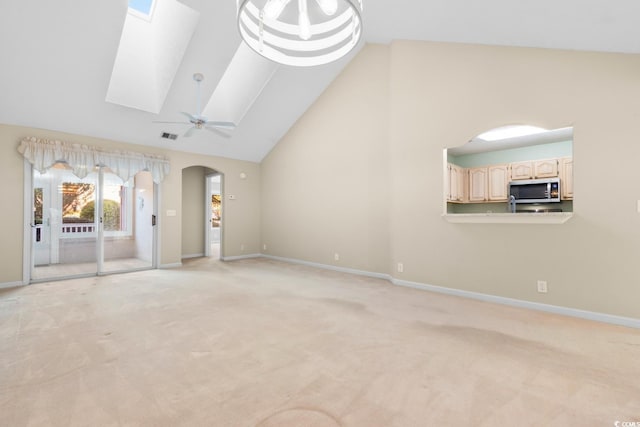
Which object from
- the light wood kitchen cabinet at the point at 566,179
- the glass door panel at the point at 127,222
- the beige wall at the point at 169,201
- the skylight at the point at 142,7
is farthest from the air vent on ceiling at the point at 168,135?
the light wood kitchen cabinet at the point at 566,179

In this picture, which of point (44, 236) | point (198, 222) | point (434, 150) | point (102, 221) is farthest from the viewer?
point (198, 222)

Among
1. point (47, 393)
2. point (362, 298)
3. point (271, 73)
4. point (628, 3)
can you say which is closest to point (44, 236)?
point (47, 393)

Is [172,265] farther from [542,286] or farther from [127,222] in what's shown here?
[542,286]

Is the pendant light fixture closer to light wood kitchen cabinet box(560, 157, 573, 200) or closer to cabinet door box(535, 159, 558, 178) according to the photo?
cabinet door box(535, 159, 558, 178)

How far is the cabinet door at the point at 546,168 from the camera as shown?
5.05m

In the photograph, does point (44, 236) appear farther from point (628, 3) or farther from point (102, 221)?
point (628, 3)

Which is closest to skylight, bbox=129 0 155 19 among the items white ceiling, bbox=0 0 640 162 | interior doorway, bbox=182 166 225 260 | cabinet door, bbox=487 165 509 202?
white ceiling, bbox=0 0 640 162

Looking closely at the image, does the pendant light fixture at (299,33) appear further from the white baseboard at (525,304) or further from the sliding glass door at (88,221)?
the sliding glass door at (88,221)

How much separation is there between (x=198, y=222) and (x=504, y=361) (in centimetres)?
739

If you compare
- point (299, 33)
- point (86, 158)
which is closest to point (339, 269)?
point (299, 33)

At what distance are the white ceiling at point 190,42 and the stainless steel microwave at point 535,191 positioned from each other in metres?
2.59

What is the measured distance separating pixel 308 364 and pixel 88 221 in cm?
540

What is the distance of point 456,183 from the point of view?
588cm

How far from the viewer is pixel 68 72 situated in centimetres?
404
